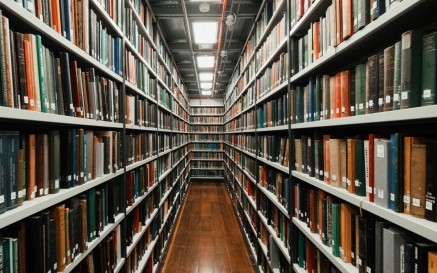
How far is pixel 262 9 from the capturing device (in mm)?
3057

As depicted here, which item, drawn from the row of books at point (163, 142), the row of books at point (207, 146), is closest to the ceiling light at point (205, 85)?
the row of books at point (207, 146)

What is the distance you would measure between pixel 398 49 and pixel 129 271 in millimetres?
2337

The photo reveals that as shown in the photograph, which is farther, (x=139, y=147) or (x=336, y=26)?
(x=139, y=147)

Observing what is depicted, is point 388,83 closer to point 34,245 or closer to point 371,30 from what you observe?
point 371,30

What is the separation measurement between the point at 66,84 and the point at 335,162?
1.36m

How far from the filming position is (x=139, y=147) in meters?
2.49

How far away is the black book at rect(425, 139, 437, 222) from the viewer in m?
0.74

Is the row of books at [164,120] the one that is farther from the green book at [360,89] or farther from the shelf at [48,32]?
the green book at [360,89]

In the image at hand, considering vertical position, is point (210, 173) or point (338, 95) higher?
point (338, 95)

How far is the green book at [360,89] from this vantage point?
43.2 inches

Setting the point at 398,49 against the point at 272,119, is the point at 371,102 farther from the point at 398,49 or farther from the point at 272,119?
the point at 272,119

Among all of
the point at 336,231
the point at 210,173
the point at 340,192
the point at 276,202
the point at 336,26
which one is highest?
the point at 336,26

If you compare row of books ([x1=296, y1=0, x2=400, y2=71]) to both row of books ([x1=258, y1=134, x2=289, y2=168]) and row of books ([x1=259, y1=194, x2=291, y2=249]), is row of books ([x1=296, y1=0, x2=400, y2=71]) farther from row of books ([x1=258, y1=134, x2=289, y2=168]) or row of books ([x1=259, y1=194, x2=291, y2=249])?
row of books ([x1=259, y1=194, x2=291, y2=249])

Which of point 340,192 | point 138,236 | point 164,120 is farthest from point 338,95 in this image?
point 164,120
